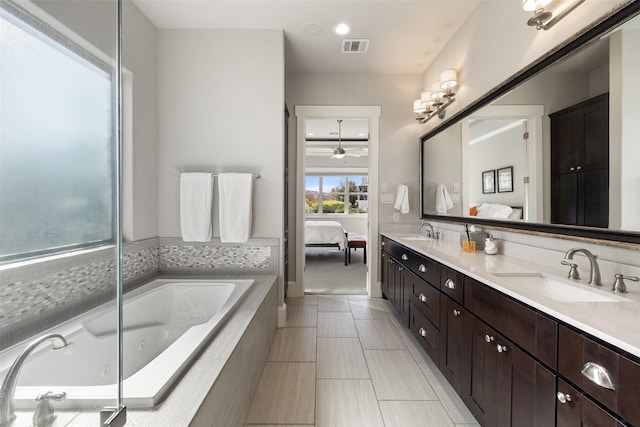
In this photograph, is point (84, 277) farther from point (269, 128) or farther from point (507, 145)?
point (507, 145)

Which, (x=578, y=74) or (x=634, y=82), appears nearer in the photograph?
(x=634, y=82)

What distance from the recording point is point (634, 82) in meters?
1.10

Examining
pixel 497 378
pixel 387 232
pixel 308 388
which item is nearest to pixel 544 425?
pixel 497 378

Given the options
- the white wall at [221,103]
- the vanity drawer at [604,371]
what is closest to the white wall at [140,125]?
the white wall at [221,103]

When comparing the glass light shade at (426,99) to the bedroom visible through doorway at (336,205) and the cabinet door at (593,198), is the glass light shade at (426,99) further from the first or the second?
the cabinet door at (593,198)

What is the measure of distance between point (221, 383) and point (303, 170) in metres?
2.69

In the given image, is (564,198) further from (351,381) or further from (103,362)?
(103,362)

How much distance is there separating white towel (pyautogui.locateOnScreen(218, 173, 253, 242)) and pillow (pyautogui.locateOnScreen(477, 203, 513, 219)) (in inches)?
78.0

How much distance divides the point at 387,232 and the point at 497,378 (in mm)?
2329

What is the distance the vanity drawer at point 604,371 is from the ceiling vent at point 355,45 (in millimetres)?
2909

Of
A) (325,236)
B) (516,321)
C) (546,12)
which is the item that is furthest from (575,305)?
(325,236)

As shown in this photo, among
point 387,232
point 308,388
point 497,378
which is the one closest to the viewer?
point 497,378

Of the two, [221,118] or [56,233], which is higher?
[221,118]

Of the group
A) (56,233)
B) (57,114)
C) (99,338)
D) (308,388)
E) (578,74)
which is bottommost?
(308,388)
